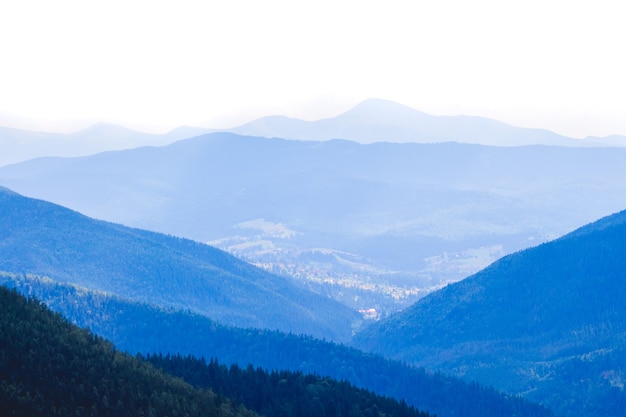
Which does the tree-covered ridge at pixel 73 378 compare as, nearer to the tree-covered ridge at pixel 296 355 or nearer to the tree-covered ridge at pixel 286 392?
the tree-covered ridge at pixel 286 392

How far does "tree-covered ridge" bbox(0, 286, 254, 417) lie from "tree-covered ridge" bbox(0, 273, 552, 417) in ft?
140

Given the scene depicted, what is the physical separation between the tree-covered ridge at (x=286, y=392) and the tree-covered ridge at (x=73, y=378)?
28.7ft

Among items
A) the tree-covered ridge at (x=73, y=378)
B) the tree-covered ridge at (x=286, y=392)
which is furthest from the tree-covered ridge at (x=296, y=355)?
the tree-covered ridge at (x=73, y=378)

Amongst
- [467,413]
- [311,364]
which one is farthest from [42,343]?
[311,364]

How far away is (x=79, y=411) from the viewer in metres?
85.1

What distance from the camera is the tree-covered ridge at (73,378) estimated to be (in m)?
85.5

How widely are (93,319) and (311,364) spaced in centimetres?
4053

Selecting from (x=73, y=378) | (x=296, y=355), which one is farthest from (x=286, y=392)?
(x=296, y=355)

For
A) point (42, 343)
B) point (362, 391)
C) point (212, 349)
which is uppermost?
point (42, 343)

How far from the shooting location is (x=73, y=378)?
90.6 metres

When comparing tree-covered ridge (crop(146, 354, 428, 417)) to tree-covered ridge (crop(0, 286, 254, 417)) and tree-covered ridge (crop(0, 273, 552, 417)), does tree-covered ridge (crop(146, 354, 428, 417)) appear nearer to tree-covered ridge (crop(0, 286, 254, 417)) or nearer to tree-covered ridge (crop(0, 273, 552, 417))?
tree-covered ridge (crop(0, 286, 254, 417))

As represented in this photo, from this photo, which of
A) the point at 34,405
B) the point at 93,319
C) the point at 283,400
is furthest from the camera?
the point at 93,319

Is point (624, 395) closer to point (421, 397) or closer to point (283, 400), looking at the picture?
point (421, 397)

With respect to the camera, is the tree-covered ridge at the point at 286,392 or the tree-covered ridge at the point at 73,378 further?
the tree-covered ridge at the point at 286,392
